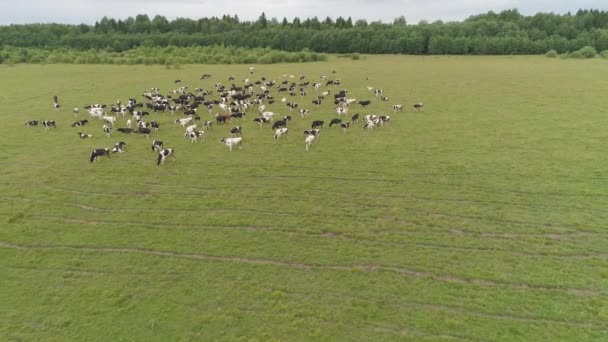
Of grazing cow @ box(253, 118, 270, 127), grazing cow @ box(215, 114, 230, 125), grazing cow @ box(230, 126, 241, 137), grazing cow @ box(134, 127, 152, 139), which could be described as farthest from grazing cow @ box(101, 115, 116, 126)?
grazing cow @ box(253, 118, 270, 127)

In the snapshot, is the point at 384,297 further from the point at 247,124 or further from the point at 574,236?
the point at 247,124

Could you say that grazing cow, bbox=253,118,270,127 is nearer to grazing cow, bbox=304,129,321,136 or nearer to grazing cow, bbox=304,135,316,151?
grazing cow, bbox=304,129,321,136

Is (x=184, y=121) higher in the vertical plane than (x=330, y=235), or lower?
higher

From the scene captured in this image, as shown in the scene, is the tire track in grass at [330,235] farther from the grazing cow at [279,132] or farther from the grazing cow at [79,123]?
the grazing cow at [79,123]

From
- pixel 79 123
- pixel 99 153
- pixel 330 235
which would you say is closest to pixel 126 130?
pixel 79 123

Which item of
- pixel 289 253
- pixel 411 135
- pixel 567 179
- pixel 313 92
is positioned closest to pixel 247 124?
pixel 411 135

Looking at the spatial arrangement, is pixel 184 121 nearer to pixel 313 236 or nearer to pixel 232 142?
pixel 232 142
